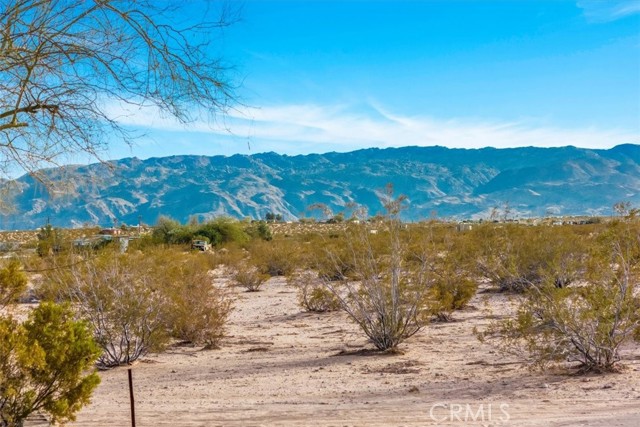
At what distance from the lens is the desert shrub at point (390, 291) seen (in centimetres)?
1392

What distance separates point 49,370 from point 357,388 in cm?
474

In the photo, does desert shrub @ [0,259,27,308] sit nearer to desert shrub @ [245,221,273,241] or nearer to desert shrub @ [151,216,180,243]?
desert shrub @ [151,216,180,243]

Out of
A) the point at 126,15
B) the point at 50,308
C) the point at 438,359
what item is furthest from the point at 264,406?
→ the point at 126,15

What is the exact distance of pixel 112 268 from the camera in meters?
14.1

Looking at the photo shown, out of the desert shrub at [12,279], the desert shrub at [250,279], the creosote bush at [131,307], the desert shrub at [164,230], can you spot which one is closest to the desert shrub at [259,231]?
the desert shrub at [164,230]

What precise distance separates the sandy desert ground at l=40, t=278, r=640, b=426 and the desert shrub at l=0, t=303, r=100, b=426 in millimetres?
1482

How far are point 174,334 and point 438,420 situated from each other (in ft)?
27.9

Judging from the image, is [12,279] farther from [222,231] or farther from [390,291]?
[222,231]

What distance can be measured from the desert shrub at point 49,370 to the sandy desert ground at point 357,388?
1.48 meters

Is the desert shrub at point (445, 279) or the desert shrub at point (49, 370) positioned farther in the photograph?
the desert shrub at point (445, 279)

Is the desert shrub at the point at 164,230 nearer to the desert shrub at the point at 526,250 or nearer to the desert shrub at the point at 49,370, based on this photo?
the desert shrub at the point at 526,250

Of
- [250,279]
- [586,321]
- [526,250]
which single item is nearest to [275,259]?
[250,279]

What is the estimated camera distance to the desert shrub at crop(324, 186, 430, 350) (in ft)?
45.7

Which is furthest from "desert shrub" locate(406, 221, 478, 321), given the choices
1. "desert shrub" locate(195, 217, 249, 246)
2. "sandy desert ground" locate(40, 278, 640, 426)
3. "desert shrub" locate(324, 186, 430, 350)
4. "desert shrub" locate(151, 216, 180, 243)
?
"desert shrub" locate(195, 217, 249, 246)
